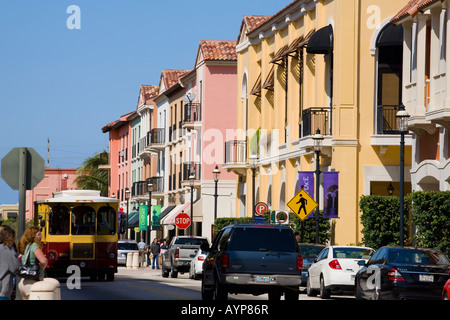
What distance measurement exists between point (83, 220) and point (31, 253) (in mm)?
19300

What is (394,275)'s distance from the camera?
2217cm

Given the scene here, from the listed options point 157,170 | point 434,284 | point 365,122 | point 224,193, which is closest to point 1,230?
point 434,284

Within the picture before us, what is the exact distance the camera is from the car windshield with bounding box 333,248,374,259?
28.6 m

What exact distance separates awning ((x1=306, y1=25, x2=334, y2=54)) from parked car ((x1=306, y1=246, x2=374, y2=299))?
13585 millimetres

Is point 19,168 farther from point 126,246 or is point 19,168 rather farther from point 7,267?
point 126,246

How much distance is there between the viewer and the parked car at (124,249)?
6288 centimetres

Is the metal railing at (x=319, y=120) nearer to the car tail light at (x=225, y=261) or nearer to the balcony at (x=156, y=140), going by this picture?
the car tail light at (x=225, y=261)

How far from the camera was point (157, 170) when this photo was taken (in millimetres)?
84000

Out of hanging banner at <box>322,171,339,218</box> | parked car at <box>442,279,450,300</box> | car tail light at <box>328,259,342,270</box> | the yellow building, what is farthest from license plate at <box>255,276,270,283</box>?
the yellow building

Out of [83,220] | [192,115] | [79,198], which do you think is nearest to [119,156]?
[192,115]

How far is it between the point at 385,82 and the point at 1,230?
2790 centimetres

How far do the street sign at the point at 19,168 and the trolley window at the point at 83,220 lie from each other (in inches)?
685

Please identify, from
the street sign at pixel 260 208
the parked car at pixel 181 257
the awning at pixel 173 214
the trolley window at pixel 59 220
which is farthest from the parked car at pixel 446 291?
the awning at pixel 173 214

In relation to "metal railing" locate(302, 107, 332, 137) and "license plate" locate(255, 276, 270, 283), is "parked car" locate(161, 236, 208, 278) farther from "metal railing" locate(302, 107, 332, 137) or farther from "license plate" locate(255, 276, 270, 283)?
"license plate" locate(255, 276, 270, 283)
